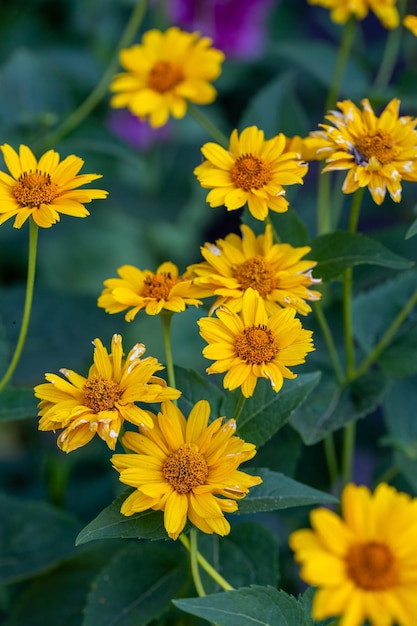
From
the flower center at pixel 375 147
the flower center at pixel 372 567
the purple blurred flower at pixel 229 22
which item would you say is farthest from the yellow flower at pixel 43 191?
the purple blurred flower at pixel 229 22

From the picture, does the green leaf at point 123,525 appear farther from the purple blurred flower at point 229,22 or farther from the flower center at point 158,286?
the purple blurred flower at point 229,22

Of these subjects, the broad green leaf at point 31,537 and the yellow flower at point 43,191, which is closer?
the yellow flower at point 43,191

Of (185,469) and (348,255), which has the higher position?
(348,255)

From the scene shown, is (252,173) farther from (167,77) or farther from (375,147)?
(167,77)

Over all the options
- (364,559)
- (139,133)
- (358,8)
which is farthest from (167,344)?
(139,133)

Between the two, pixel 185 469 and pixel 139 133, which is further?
pixel 139 133

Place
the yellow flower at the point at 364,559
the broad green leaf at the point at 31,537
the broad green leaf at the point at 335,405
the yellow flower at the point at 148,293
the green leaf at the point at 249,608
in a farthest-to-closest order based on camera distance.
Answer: the broad green leaf at the point at 31,537 → the broad green leaf at the point at 335,405 → the yellow flower at the point at 148,293 → the green leaf at the point at 249,608 → the yellow flower at the point at 364,559

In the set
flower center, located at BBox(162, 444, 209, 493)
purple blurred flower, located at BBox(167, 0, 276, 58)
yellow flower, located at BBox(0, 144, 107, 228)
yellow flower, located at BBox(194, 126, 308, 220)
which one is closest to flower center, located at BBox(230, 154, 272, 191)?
yellow flower, located at BBox(194, 126, 308, 220)

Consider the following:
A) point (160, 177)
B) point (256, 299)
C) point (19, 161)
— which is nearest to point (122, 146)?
point (160, 177)
